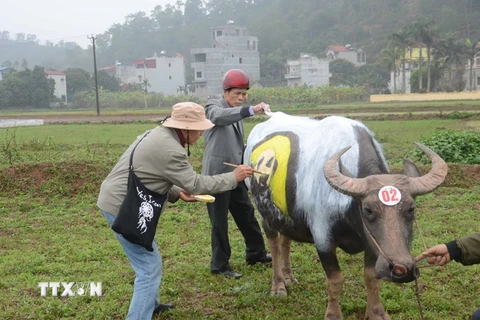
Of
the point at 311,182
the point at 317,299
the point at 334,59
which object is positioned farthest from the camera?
the point at 334,59

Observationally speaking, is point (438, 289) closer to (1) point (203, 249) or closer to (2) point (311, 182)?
(2) point (311, 182)

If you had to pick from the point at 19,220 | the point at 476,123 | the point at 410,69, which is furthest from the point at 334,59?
the point at 19,220

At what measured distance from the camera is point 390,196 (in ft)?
13.4

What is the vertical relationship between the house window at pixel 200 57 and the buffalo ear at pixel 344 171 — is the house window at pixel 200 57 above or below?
above

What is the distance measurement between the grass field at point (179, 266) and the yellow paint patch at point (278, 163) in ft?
3.50

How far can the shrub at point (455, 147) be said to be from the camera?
12.8 metres

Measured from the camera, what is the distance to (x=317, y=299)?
578 centimetres

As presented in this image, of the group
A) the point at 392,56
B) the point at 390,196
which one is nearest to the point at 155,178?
the point at 390,196

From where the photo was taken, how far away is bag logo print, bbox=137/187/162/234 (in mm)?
4340

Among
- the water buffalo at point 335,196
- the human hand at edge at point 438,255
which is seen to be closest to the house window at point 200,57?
the water buffalo at point 335,196

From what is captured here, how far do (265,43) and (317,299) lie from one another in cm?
11313

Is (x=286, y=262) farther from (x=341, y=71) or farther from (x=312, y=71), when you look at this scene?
(x=341, y=71)

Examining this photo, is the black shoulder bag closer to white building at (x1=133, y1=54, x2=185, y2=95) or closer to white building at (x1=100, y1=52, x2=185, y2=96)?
white building at (x1=100, y1=52, x2=185, y2=96)

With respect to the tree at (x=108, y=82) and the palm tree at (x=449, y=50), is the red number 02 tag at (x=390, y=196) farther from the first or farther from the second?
the tree at (x=108, y=82)
